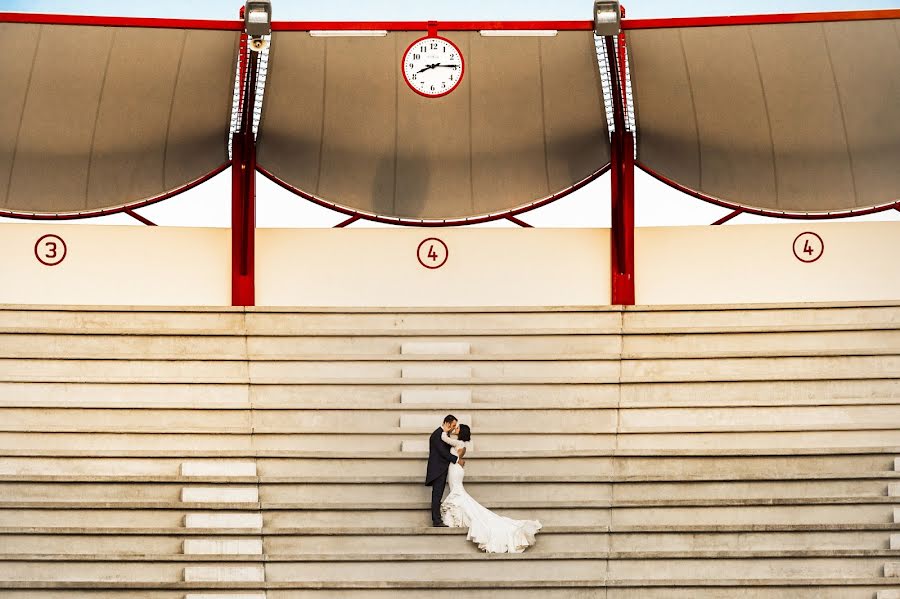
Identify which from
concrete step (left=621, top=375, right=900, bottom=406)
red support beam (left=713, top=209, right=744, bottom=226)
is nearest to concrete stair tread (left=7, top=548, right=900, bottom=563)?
concrete step (left=621, top=375, right=900, bottom=406)

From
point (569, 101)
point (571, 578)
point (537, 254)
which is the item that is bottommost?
point (571, 578)

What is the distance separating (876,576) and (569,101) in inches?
212

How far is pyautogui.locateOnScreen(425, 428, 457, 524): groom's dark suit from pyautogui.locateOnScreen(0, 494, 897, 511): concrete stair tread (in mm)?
282

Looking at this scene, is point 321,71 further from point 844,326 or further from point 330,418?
point 844,326

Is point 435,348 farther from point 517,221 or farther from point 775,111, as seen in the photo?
point 775,111

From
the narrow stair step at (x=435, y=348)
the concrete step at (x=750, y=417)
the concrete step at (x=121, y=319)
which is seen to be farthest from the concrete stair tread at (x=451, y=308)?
the concrete step at (x=750, y=417)

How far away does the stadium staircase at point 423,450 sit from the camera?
31.3 ft

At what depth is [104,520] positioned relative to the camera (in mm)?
9820

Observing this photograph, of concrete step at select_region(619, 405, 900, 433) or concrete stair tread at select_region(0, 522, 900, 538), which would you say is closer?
concrete stair tread at select_region(0, 522, 900, 538)

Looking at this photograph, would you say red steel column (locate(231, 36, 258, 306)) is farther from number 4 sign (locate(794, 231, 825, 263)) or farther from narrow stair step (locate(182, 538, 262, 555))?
number 4 sign (locate(794, 231, 825, 263))

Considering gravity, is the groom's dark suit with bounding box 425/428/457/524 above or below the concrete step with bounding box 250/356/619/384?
below

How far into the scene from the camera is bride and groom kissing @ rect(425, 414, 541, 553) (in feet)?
31.2

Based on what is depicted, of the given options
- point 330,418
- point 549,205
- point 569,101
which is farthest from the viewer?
point 549,205

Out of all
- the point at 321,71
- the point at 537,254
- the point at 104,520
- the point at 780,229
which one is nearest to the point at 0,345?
the point at 104,520
